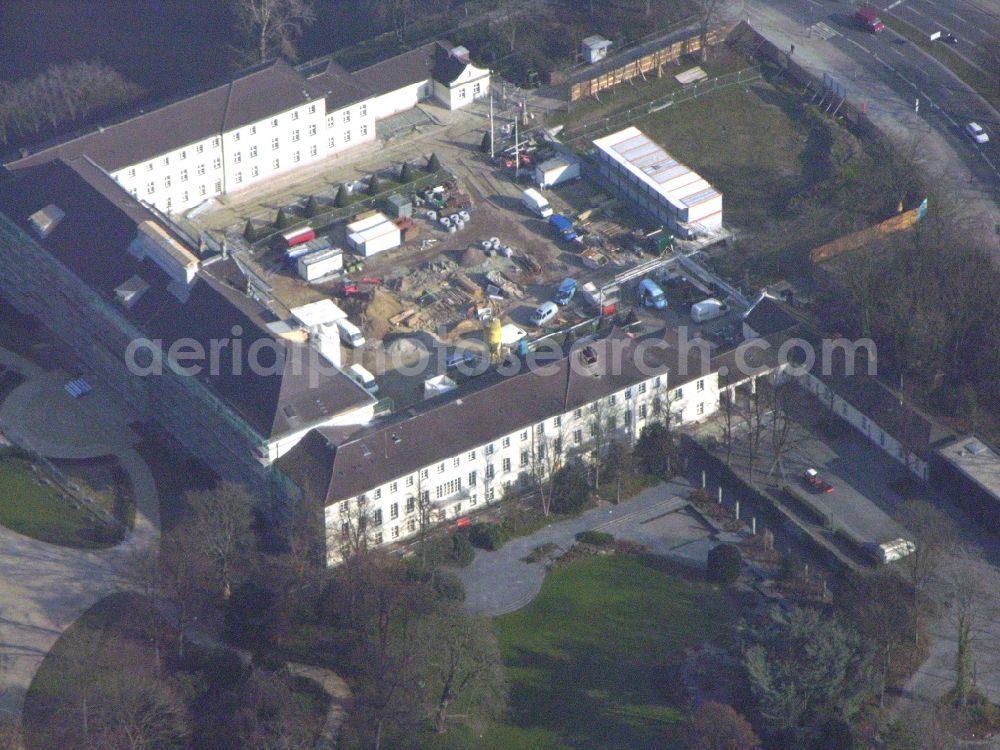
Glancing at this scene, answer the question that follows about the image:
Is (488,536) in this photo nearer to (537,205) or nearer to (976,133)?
Answer: (537,205)

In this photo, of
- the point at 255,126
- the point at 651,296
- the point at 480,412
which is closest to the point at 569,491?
the point at 480,412

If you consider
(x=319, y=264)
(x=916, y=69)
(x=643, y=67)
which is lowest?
(x=916, y=69)

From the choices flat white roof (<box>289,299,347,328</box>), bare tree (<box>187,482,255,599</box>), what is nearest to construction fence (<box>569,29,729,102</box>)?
flat white roof (<box>289,299,347,328</box>)

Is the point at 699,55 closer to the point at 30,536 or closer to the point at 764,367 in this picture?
the point at 764,367

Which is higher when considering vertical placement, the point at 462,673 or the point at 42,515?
the point at 462,673

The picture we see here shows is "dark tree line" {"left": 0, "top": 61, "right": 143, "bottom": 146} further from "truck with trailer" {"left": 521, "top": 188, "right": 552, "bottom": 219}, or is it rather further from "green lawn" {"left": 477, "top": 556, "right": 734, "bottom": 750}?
→ "green lawn" {"left": 477, "top": 556, "right": 734, "bottom": 750}

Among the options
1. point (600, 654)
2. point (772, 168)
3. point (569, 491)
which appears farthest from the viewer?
point (772, 168)
